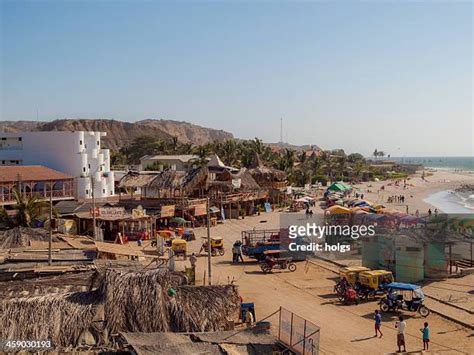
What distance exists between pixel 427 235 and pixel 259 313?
34.4ft

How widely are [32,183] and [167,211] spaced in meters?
9.77

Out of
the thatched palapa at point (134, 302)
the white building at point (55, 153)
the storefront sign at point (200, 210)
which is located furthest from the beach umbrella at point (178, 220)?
the thatched palapa at point (134, 302)

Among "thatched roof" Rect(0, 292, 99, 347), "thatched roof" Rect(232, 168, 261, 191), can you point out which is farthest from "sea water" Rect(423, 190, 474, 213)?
"thatched roof" Rect(0, 292, 99, 347)

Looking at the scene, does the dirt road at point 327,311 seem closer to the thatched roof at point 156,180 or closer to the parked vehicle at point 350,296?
the parked vehicle at point 350,296

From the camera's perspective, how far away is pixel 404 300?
18609mm

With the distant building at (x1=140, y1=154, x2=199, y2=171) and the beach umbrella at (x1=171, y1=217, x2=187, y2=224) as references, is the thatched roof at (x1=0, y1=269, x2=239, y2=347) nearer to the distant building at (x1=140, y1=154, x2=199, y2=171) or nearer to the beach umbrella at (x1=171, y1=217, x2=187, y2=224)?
the beach umbrella at (x1=171, y1=217, x2=187, y2=224)

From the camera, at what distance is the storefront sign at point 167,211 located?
119 ft

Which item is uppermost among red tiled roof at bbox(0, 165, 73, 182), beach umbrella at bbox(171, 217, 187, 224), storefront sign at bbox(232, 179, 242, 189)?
red tiled roof at bbox(0, 165, 73, 182)

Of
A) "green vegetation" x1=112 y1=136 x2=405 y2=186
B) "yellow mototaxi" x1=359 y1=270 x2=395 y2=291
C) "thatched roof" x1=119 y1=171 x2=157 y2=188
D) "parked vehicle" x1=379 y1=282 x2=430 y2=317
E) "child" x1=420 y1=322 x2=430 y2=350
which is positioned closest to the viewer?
"child" x1=420 y1=322 x2=430 y2=350

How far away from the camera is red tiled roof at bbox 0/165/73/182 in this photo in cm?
3600

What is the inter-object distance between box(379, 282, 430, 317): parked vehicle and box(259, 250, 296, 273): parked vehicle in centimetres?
715

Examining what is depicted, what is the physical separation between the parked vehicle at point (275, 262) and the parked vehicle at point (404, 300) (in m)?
7.15

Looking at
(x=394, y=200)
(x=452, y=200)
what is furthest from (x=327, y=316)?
(x=452, y=200)

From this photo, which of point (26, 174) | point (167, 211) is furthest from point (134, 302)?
point (26, 174)
